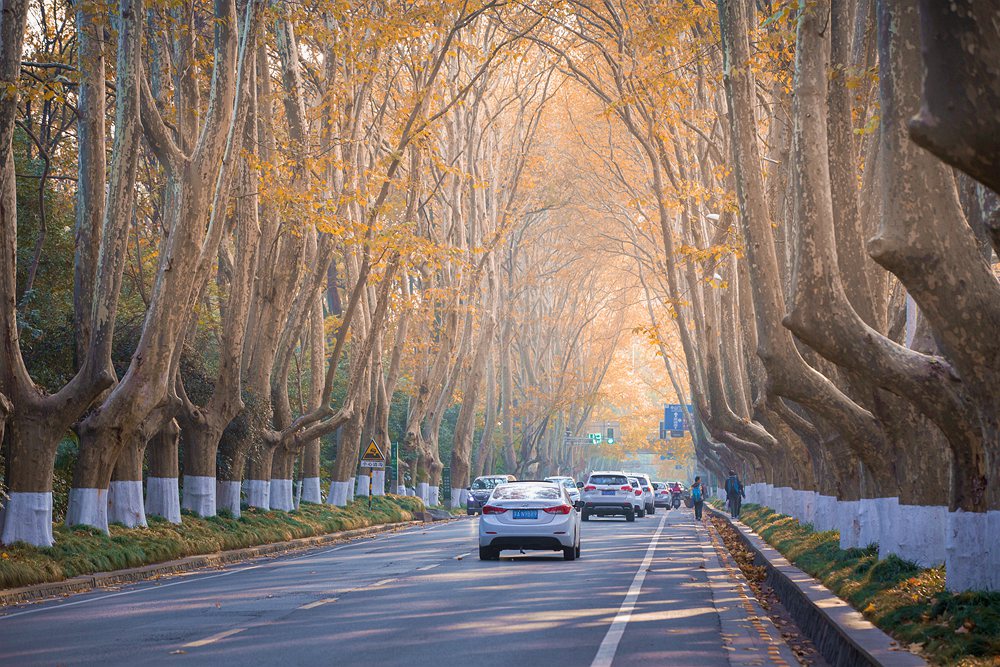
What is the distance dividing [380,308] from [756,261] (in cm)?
1693

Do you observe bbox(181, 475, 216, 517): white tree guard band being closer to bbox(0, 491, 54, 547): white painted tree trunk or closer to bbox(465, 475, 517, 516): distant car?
bbox(0, 491, 54, 547): white painted tree trunk

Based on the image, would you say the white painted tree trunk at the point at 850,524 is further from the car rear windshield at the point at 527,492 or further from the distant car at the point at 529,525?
the car rear windshield at the point at 527,492

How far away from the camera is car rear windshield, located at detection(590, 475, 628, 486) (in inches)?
1844

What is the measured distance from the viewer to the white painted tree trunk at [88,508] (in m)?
20.9

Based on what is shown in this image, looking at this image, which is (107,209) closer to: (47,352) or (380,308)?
(47,352)

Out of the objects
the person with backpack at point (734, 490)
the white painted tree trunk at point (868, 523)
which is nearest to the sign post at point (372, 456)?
the person with backpack at point (734, 490)

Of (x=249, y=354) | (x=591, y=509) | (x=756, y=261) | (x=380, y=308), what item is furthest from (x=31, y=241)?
(x=591, y=509)

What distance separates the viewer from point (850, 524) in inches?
755

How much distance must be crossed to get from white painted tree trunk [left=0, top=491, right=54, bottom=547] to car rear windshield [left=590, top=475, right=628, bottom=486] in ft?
97.2

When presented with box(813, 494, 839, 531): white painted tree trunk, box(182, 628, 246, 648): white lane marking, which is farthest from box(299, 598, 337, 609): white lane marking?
box(813, 494, 839, 531): white painted tree trunk

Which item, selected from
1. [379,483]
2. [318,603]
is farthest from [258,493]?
[318,603]

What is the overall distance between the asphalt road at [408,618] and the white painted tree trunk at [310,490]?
51.6ft

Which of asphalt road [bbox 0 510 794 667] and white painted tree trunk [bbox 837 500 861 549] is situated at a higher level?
white painted tree trunk [bbox 837 500 861 549]

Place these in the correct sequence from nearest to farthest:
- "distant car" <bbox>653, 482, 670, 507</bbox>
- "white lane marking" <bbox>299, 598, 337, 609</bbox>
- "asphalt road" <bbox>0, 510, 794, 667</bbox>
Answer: "asphalt road" <bbox>0, 510, 794, 667</bbox> < "white lane marking" <bbox>299, 598, 337, 609</bbox> < "distant car" <bbox>653, 482, 670, 507</bbox>
